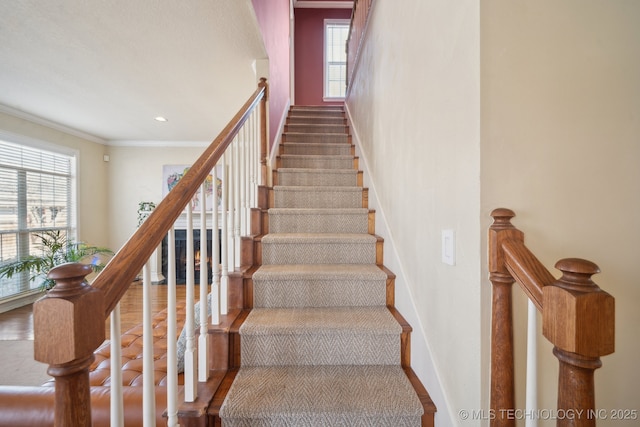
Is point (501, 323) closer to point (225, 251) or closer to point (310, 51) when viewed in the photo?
point (225, 251)

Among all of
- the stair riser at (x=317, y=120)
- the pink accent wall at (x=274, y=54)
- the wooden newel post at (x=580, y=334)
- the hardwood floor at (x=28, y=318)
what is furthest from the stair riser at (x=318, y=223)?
A: the stair riser at (x=317, y=120)

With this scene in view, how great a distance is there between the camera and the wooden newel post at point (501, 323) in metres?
0.68

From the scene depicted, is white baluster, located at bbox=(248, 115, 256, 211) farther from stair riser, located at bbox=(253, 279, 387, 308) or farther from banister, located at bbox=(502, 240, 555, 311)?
banister, located at bbox=(502, 240, 555, 311)

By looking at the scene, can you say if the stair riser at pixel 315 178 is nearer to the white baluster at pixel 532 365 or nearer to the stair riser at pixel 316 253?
the stair riser at pixel 316 253

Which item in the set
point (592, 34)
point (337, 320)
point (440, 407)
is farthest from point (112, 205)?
point (592, 34)

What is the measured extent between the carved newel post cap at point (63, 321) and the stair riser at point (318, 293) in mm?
1033

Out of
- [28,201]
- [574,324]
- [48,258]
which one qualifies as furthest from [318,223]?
[28,201]

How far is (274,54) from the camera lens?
282cm

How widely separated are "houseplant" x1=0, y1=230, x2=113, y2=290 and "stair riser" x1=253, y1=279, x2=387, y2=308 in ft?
9.60

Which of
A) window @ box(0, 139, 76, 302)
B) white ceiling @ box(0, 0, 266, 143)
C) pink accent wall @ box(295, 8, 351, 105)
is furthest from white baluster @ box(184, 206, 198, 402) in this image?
pink accent wall @ box(295, 8, 351, 105)

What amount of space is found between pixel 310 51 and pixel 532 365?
19.9 feet

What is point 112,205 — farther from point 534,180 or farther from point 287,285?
point 534,180

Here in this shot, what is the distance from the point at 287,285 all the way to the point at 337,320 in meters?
0.34

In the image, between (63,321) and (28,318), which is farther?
(28,318)
